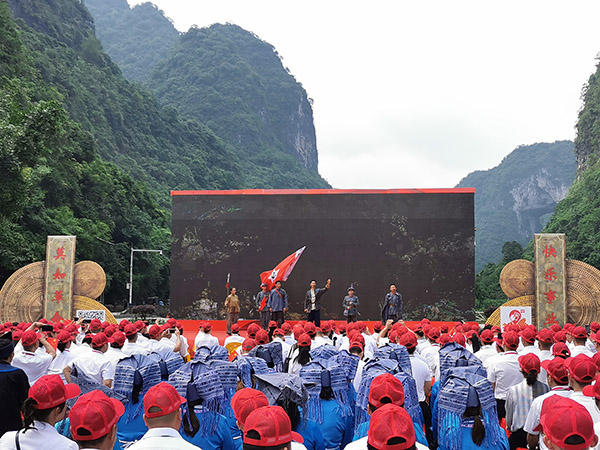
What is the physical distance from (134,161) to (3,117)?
34.3 meters

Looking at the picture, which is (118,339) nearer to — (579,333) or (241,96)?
(579,333)

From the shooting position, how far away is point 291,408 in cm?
408

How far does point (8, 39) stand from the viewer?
109 ft

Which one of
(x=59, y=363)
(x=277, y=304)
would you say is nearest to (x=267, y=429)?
(x=59, y=363)

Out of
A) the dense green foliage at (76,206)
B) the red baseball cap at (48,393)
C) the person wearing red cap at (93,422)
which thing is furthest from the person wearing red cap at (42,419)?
the dense green foliage at (76,206)

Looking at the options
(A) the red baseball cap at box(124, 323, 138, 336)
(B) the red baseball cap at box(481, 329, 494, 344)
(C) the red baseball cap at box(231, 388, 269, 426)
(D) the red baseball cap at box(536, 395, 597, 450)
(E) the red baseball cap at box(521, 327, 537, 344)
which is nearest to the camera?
(D) the red baseball cap at box(536, 395, 597, 450)

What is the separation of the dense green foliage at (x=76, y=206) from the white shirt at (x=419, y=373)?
17.0m

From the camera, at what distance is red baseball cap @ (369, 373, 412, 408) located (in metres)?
3.49

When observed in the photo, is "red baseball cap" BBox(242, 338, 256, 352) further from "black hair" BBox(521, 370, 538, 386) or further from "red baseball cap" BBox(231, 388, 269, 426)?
"red baseball cap" BBox(231, 388, 269, 426)

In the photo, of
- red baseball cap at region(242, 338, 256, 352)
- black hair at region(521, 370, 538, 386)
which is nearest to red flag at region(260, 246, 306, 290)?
red baseball cap at region(242, 338, 256, 352)

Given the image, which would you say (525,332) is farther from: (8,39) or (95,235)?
(8,39)

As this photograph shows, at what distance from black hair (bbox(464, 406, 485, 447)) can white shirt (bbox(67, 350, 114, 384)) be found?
333 centimetres

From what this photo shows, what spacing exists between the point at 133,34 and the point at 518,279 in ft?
338

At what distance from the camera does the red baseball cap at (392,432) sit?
2.46m
